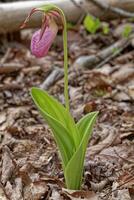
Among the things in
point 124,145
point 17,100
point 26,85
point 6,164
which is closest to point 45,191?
point 6,164

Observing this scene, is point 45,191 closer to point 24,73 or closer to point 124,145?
point 124,145

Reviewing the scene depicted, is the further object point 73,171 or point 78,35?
point 78,35

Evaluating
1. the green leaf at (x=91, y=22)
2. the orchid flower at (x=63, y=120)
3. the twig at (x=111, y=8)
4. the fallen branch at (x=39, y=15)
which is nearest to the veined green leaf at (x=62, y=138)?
the orchid flower at (x=63, y=120)

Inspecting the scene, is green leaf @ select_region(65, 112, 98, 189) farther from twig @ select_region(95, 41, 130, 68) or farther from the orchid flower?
twig @ select_region(95, 41, 130, 68)

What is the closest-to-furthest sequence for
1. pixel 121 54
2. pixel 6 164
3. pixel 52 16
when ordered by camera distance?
1. pixel 52 16
2. pixel 6 164
3. pixel 121 54

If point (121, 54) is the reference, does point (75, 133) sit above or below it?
above

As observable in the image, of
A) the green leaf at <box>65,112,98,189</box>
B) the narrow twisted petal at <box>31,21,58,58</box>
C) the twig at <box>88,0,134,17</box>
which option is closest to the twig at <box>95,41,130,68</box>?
the twig at <box>88,0,134,17</box>
